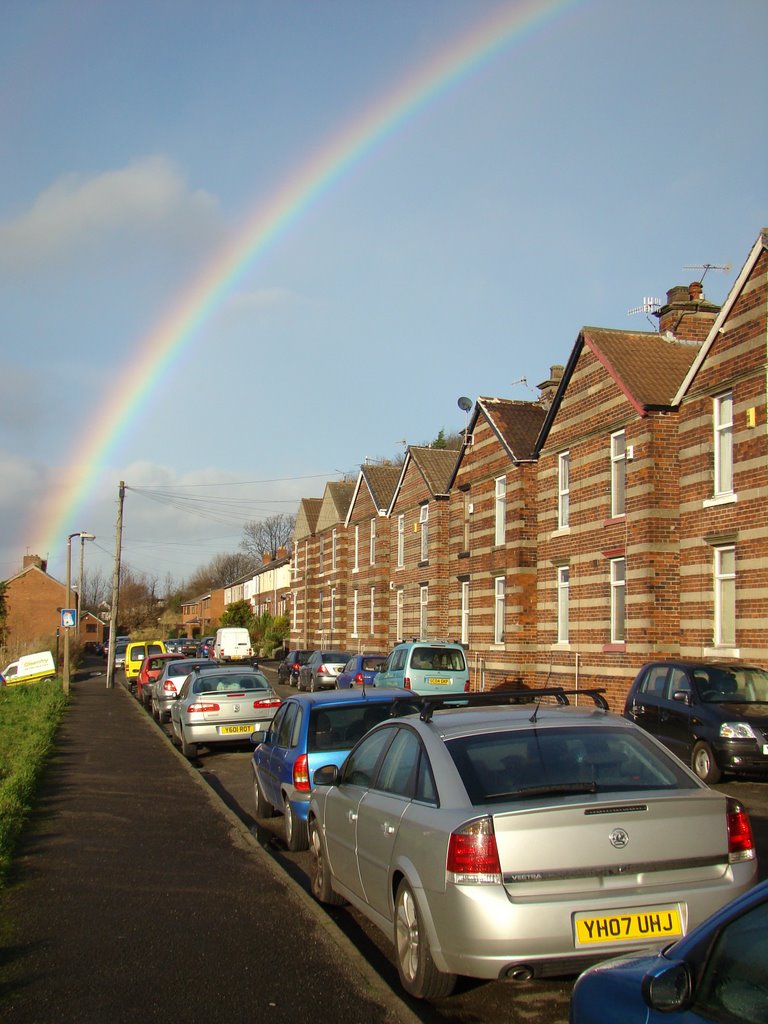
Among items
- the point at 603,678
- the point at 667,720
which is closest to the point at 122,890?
the point at 667,720

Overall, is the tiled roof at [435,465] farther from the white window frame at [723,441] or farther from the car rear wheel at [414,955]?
the car rear wheel at [414,955]

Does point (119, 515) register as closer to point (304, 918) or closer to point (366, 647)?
point (366, 647)

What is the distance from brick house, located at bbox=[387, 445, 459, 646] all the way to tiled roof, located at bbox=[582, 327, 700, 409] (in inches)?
480

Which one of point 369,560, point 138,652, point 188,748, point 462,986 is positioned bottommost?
point 188,748

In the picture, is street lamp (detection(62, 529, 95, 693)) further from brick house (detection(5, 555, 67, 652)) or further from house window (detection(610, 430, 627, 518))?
brick house (detection(5, 555, 67, 652))

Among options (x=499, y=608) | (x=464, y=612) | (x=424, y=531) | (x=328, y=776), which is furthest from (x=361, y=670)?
(x=328, y=776)

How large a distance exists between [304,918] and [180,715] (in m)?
11.3

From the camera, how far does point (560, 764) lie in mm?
5688

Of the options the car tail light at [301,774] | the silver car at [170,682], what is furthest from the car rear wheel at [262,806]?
the silver car at [170,682]

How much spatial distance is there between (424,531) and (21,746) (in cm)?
2361

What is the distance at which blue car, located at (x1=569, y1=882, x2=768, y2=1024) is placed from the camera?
2838 millimetres

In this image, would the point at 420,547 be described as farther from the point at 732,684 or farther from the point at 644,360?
the point at 732,684

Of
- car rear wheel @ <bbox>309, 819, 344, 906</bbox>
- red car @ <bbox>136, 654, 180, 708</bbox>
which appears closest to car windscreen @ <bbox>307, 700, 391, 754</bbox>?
car rear wheel @ <bbox>309, 819, 344, 906</bbox>

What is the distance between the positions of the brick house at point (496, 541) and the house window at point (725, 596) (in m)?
9.23
